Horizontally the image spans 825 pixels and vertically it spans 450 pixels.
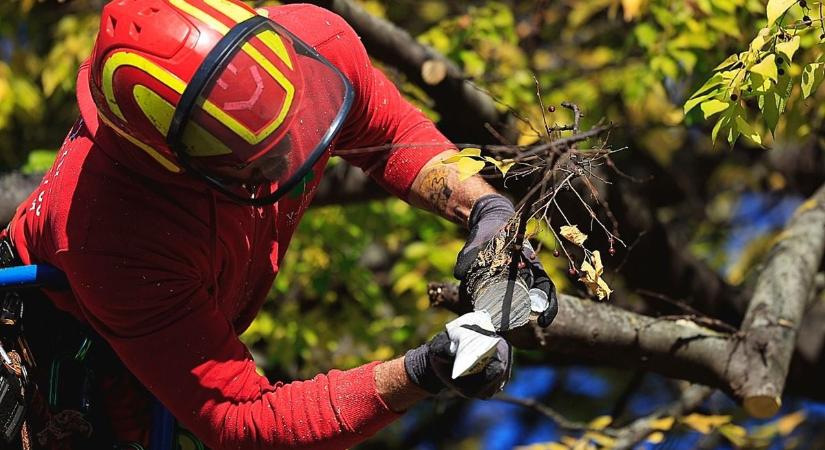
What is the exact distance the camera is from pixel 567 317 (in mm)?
3395

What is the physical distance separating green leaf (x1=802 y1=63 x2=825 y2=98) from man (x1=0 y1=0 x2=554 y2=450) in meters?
0.64

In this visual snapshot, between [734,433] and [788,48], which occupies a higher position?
[788,48]

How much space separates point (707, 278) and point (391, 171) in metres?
1.81

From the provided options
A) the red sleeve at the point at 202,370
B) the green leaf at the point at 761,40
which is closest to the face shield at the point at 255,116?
the red sleeve at the point at 202,370

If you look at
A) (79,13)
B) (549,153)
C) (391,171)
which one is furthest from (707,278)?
(79,13)

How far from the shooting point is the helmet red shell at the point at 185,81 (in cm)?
253

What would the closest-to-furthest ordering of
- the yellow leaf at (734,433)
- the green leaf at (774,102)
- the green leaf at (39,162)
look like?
the green leaf at (774,102)
the yellow leaf at (734,433)
the green leaf at (39,162)

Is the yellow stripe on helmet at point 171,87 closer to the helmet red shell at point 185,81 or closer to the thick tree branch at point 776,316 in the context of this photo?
the helmet red shell at point 185,81

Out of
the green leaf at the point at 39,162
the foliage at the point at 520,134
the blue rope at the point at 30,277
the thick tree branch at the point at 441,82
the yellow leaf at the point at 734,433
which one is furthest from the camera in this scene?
the green leaf at the point at 39,162

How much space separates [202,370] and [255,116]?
1.85 ft

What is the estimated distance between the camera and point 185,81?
2520 millimetres

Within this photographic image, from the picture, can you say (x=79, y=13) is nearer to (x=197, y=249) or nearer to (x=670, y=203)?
(x=670, y=203)

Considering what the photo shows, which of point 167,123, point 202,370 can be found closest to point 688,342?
point 202,370

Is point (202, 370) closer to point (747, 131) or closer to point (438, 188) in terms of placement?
point (438, 188)
